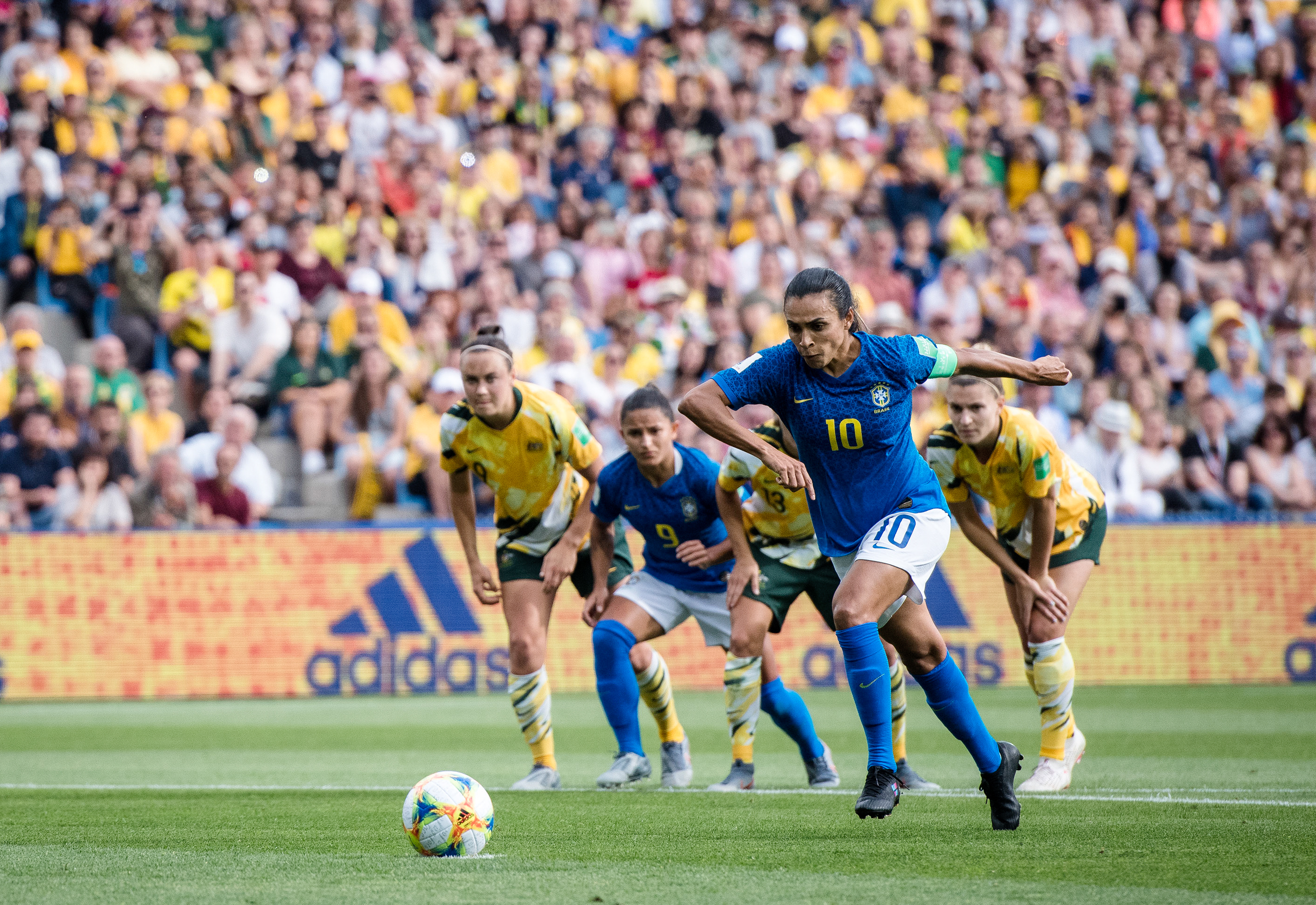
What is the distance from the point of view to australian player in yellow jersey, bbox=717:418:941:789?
8.27 metres

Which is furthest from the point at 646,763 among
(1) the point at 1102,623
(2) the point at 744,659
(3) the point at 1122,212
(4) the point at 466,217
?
(3) the point at 1122,212

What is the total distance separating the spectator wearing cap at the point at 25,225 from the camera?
16.4m

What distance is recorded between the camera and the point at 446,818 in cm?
578

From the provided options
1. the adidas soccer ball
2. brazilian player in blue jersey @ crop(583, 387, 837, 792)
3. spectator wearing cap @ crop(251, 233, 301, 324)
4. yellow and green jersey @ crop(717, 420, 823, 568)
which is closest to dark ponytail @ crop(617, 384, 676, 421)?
brazilian player in blue jersey @ crop(583, 387, 837, 792)

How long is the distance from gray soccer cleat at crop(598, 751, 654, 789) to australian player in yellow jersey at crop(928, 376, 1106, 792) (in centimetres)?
201

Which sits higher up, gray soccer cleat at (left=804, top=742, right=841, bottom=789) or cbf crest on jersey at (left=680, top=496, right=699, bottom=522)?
cbf crest on jersey at (left=680, top=496, right=699, bottom=522)

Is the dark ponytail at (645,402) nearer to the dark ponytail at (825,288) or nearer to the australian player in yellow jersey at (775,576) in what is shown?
the australian player in yellow jersey at (775,576)

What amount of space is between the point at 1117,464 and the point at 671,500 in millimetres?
8822

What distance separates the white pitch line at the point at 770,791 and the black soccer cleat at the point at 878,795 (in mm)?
1536

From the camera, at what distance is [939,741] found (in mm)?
11031

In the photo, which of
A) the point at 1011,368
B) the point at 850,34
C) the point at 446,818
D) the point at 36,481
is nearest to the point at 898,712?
the point at 1011,368

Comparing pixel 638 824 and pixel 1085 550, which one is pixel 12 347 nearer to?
pixel 1085 550

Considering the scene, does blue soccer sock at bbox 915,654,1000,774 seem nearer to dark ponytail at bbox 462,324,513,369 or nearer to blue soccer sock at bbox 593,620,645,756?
blue soccer sock at bbox 593,620,645,756

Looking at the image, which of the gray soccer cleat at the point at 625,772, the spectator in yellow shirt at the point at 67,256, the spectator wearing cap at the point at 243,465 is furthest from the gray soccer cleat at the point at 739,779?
the spectator in yellow shirt at the point at 67,256
